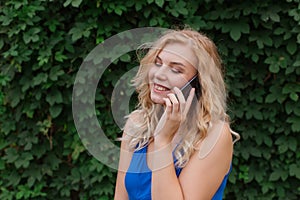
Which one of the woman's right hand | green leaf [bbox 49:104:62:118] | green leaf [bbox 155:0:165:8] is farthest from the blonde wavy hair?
green leaf [bbox 49:104:62:118]

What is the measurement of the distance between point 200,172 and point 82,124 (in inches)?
38.4

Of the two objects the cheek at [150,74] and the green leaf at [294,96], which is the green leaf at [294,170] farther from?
the cheek at [150,74]

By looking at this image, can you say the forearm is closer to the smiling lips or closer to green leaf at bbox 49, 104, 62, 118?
the smiling lips

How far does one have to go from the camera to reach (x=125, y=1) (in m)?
3.53

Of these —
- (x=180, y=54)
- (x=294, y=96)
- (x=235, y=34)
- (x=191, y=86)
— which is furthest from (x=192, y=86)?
(x=294, y=96)

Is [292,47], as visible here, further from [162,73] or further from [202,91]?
[162,73]

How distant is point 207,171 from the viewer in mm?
2029

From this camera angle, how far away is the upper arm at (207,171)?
6.56 feet

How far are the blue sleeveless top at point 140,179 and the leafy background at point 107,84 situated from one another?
1.27 metres

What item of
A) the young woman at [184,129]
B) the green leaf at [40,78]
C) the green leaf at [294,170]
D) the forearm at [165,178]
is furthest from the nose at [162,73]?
the green leaf at [294,170]

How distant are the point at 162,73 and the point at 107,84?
1669 mm

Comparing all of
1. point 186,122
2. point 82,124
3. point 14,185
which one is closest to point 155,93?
point 186,122

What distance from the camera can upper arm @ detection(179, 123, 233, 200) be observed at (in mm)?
1999

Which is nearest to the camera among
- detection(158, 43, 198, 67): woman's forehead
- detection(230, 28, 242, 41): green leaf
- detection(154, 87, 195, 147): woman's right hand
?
detection(154, 87, 195, 147): woman's right hand
